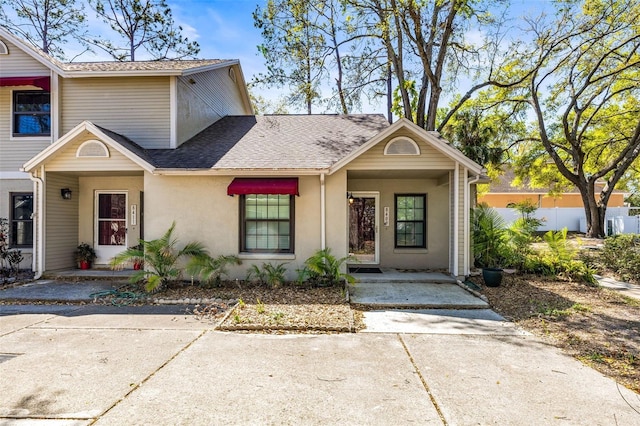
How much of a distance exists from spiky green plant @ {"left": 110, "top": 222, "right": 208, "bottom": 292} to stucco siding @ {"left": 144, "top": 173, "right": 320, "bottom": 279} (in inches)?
11.8

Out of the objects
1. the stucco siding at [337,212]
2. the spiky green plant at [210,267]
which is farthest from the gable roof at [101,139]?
the stucco siding at [337,212]

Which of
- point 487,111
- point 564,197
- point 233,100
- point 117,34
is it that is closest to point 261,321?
point 233,100

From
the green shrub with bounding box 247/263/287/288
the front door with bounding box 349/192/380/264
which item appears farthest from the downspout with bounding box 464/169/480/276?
the green shrub with bounding box 247/263/287/288

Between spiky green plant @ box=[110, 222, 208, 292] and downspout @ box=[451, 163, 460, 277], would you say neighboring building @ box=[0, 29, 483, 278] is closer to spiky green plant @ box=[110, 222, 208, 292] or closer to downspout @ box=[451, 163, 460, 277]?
downspout @ box=[451, 163, 460, 277]

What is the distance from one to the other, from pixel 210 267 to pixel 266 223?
1860 mm

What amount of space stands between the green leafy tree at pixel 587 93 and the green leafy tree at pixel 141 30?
20.2 meters

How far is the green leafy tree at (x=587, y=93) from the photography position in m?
14.9

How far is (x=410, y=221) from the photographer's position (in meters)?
11.0

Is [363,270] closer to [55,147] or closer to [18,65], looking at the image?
[55,147]

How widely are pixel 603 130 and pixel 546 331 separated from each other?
A: 68.8ft

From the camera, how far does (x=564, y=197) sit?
3173 cm

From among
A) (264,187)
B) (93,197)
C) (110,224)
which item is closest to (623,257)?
(264,187)

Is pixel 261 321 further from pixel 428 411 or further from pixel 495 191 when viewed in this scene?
pixel 495 191

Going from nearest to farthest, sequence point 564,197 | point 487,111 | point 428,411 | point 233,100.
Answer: point 428,411 < point 233,100 < point 487,111 < point 564,197
